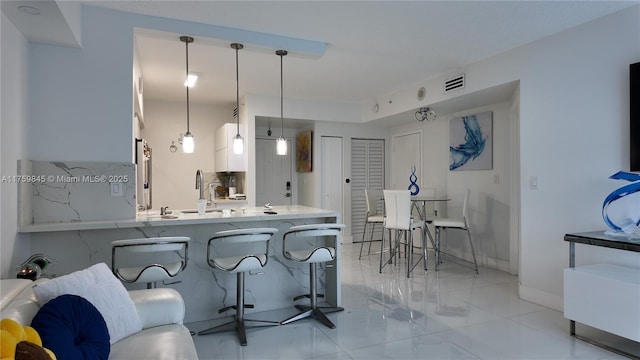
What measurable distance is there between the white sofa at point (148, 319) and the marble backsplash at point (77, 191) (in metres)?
0.94

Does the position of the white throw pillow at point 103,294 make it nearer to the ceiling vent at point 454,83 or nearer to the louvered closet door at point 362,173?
the ceiling vent at point 454,83

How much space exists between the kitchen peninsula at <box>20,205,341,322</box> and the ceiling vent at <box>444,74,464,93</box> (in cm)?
234

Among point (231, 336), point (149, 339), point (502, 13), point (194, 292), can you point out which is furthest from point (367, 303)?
point (502, 13)

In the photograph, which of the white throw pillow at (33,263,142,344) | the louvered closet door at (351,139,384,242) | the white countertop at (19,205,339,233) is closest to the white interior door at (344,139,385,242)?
the louvered closet door at (351,139,384,242)

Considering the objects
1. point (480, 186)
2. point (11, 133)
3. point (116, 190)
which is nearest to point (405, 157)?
point (480, 186)

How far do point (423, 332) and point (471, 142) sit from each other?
3.20 m

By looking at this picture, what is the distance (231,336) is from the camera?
2943 mm

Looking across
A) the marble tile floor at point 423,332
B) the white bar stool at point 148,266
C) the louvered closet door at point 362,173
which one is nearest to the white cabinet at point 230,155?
the louvered closet door at point 362,173

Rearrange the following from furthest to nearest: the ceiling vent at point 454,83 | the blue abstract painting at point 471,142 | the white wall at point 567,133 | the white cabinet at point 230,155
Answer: the white cabinet at point 230,155, the blue abstract painting at point 471,142, the ceiling vent at point 454,83, the white wall at point 567,133

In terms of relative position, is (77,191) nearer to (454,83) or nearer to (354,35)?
Result: (354,35)

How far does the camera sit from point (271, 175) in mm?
7145

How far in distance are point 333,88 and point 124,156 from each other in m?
3.34

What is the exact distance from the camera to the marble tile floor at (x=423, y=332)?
265 centimetres

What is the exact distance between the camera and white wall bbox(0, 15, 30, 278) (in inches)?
91.7
